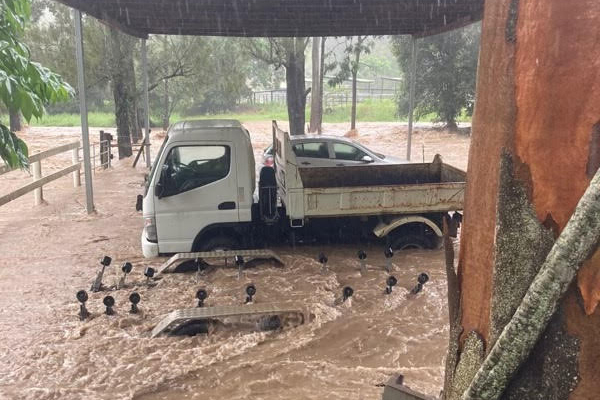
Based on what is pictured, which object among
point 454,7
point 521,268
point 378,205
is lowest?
point 378,205

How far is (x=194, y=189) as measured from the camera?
7172 millimetres

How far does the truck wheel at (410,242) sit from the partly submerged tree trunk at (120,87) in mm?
13578

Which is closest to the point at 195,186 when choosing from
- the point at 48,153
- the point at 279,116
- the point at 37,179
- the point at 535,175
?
the point at 535,175

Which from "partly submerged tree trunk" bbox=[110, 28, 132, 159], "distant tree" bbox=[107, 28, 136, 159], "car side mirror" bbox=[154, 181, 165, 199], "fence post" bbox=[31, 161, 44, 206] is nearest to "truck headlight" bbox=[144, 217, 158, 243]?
"car side mirror" bbox=[154, 181, 165, 199]

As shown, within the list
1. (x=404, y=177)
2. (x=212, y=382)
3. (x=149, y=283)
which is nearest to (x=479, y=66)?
(x=212, y=382)

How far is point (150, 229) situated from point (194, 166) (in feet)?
3.45

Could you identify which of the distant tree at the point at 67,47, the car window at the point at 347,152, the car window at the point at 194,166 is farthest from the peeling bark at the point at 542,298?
the distant tree at the point at 67,47

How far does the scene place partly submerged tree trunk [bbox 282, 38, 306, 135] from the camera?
722 inches

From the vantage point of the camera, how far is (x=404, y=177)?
9.22 m

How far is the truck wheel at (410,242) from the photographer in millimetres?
8164

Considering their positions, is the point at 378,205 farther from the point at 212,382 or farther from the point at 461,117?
the point at 461,117

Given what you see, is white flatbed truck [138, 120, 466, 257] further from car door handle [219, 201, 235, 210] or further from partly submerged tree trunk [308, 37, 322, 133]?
partly submerged tree trunk [308, 37, 322, 133]

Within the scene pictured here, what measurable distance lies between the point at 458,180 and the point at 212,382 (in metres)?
5.21

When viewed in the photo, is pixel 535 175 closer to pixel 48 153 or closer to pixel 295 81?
pixel 48 153
